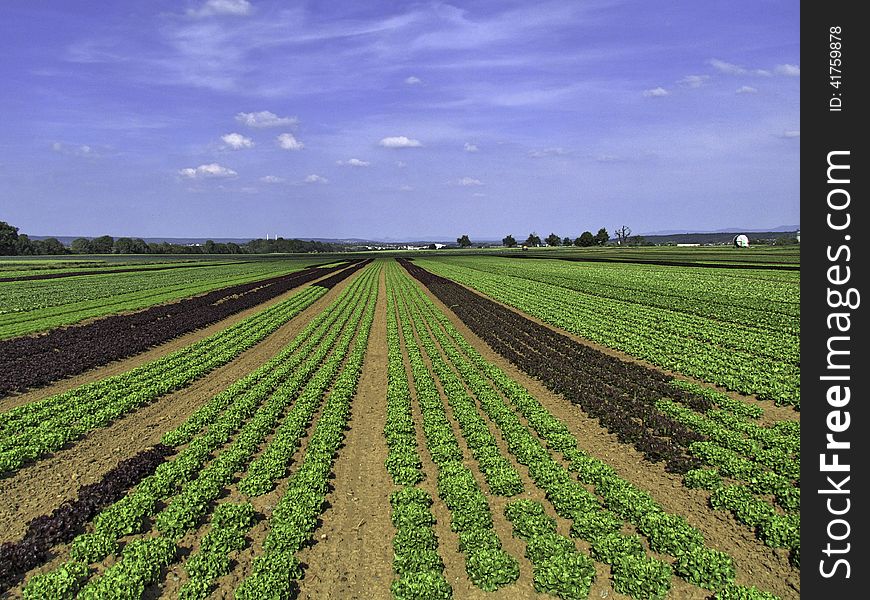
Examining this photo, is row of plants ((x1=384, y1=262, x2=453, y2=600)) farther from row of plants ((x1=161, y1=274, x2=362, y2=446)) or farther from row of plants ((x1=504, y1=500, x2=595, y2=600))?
row of plants ((x1=161, y1=274, x2=362, y2=446))

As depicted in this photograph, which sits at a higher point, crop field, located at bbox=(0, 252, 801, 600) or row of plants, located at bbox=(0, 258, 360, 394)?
row of plants, located at bbox=(0, 258, 360, 394)

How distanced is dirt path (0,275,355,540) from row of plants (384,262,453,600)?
827 centimetres

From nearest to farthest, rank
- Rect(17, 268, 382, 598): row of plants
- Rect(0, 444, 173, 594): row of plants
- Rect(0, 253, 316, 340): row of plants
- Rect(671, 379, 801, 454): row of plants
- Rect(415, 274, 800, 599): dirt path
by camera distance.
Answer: Rect(17, 268, 382, 598): row of plants < Rect(415, 274, 800, 599): dirt path < Rect(0, 444, 173, 594): row of plants < Rect(671, 379, 801, 454): row of plants < Rect(0, 253, 316, 340): row of plants

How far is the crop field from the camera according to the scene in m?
8.77

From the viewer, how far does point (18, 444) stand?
47.9 ft

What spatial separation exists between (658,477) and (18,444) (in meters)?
19.6

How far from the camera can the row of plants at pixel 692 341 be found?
19.1m

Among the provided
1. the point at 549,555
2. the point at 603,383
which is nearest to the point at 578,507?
the point at 549,555

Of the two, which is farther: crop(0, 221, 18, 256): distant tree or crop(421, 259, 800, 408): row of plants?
crop(0, 221, 18, 256): distant tree

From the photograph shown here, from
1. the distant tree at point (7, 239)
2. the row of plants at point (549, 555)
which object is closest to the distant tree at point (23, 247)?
the distant tree at point (7, 239)

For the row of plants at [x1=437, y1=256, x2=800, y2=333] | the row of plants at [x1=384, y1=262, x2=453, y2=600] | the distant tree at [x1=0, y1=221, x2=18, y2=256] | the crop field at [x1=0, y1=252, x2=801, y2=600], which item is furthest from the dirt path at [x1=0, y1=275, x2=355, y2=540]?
the distant tree at [x1=0, y1=221, x2=18, y2=256]

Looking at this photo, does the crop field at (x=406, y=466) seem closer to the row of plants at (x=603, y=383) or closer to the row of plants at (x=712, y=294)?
the row of plants at (x=603, y=383)

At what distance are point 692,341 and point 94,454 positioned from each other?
28689 mm
